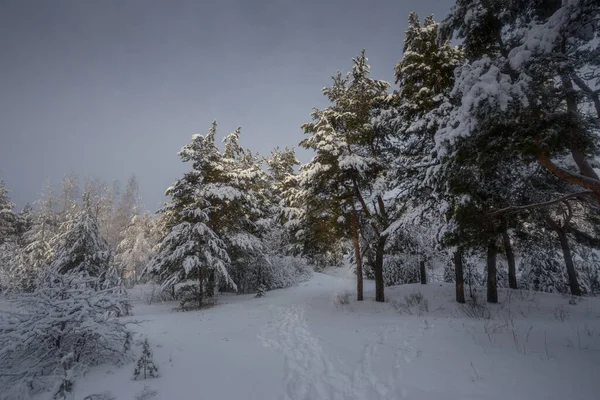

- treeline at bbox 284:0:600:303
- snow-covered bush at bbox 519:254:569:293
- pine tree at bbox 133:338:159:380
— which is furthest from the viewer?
snow-covered bush at bbox 519:254:569:293

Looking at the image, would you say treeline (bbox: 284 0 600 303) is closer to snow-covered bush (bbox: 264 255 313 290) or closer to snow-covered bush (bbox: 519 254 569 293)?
snow-covered bush (bbox: 519 254 569 293)

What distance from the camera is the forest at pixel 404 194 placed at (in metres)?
4.81

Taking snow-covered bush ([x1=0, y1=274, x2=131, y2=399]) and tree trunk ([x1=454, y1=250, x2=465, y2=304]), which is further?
tree trunk ([x1=454, y1=250, x2=465, y2=304])

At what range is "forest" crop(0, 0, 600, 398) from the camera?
4812 millimetres

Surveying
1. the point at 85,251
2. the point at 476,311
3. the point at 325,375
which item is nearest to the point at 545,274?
the point at 476,311

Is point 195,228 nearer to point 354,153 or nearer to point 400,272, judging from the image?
point 354,153

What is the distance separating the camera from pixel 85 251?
12.2 meters

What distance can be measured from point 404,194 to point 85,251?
1549 centimetres

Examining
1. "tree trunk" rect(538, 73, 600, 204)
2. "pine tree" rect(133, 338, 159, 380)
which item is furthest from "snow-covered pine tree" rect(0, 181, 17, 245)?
"tree trunk" rect(538, 73, 600, 204)

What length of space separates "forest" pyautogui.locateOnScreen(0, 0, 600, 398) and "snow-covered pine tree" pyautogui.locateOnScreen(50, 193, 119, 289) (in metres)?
0.06

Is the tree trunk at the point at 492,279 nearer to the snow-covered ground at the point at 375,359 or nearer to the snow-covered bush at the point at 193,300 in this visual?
the snow-covered ground at the point at 375,359

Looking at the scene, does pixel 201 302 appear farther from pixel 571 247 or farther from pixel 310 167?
pixel 571 247

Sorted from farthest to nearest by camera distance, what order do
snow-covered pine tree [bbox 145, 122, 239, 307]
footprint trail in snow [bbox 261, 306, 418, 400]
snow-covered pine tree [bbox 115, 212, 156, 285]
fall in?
1. snow-covered pine tree [bbox 115, 212, 156, 285]
2. snow-covered pine tree [bbox 145, 122, 239, 307]
3. footprint trail in snow [bbox 261, 306, 418, 400]

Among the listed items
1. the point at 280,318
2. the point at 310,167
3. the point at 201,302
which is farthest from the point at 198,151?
the point at 280,318
